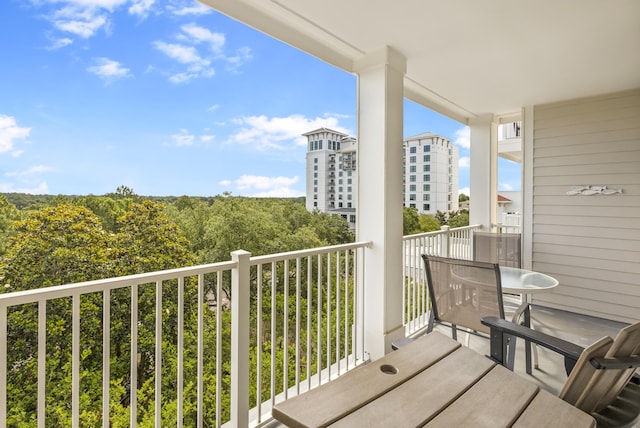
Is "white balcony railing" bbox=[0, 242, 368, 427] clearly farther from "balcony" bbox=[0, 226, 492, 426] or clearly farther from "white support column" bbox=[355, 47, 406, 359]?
"white support column" bbox=[355, 47, 406, 359]

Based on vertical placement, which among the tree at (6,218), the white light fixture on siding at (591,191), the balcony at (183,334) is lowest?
the balcony at (183,334)

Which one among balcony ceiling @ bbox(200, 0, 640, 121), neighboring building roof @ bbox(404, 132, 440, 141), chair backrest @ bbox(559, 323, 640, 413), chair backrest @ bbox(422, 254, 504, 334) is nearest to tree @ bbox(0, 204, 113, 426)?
A: balcony ceiling @ bbox(200, 0, 640, 121)

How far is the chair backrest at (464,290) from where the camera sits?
90.4 inches

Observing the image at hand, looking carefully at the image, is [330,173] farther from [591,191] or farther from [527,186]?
[591,191]

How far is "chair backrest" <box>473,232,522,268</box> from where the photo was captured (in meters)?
3.74

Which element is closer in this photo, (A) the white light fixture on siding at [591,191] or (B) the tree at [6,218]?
(B) the tree at [6,218]

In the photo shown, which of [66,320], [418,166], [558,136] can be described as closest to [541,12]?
[418,166]

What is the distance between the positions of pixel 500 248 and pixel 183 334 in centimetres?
340

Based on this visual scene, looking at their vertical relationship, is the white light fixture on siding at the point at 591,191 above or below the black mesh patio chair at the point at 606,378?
above

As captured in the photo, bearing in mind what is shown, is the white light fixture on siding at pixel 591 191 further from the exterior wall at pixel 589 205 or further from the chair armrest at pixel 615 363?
the chair armrest at pixel 615 363

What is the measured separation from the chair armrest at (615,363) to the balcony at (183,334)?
149 cm

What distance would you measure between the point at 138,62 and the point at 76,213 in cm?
114

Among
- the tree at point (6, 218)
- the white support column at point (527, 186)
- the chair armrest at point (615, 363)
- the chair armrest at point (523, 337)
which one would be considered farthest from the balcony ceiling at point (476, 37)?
the chair armrest at point (615, 363)

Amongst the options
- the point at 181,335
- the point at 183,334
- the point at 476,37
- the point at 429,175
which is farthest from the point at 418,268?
the point at 181,335
